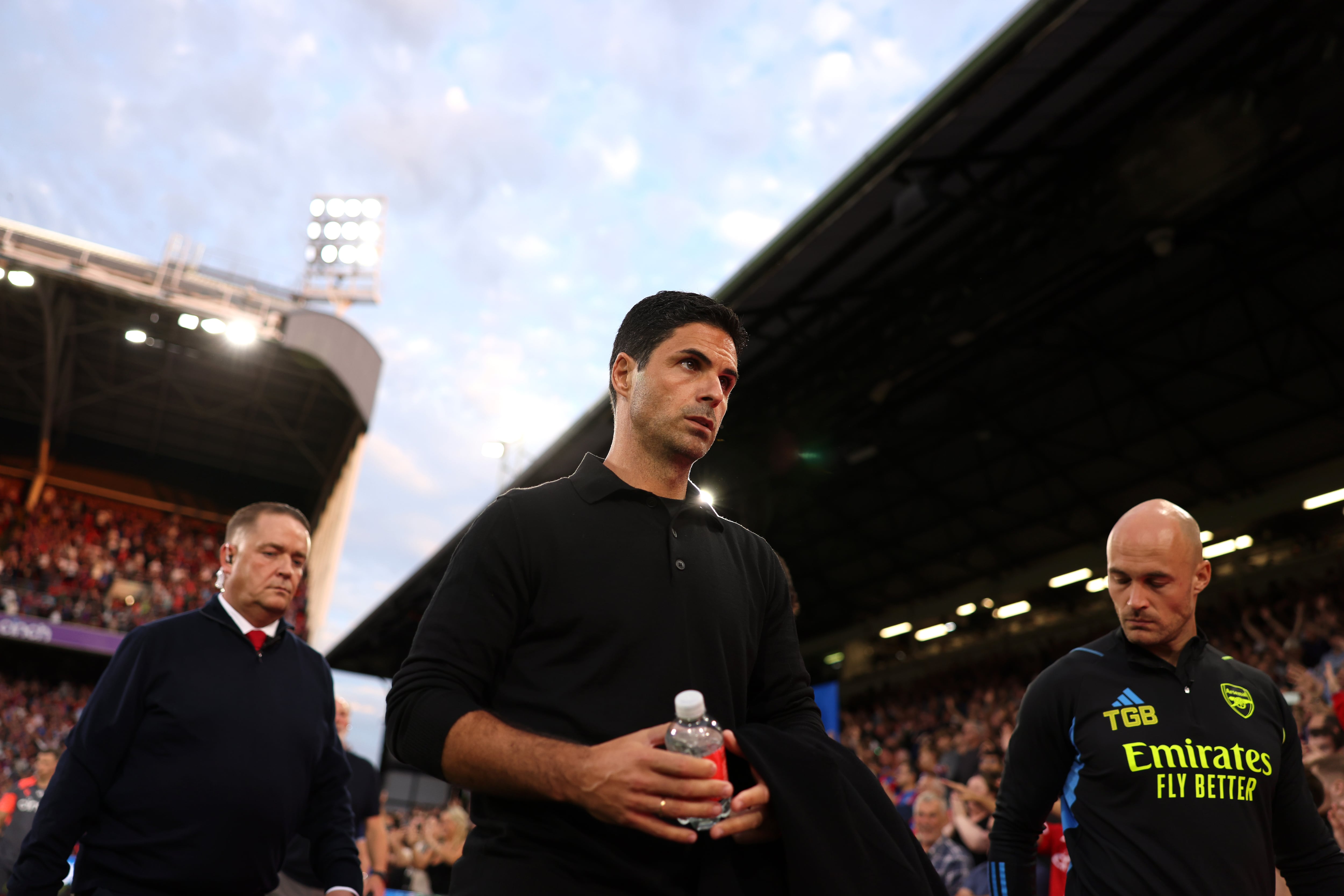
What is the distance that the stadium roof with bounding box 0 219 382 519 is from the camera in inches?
806

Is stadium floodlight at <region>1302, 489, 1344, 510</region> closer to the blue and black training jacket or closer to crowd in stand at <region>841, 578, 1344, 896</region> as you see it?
crowd in stand at <region>841, 578, 1344, 896</region>

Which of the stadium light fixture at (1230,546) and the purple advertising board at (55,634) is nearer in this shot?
the stadium light fixture at (1230,546)

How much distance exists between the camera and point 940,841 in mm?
6160

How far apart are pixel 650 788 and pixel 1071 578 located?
20703 millimetres

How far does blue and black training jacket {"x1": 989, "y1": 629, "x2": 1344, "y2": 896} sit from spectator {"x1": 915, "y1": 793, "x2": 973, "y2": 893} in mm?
3108

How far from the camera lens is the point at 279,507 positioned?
338 cm

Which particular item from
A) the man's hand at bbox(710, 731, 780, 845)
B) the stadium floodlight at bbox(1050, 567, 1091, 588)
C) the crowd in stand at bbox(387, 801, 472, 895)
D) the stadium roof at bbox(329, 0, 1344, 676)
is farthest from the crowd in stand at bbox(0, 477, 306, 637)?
the man's hand at bbox(710, 731, 780, 845)

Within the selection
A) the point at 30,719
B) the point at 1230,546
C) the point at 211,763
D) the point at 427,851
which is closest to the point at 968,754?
the point at 427,851

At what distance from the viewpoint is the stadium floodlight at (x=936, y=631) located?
23078mm

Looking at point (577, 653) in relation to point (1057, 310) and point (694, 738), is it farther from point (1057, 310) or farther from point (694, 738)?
point (1057, 310)

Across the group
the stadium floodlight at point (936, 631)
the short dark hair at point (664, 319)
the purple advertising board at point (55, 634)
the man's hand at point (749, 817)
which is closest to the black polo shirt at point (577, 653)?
the man's hand at point (749, 817)

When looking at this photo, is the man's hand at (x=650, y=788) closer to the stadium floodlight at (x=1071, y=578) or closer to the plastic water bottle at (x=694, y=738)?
the plastic water bottle at (x=694, y=738)

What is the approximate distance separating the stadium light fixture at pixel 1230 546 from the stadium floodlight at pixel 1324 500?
126 centimetres

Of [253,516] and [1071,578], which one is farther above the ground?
[1071,578]
